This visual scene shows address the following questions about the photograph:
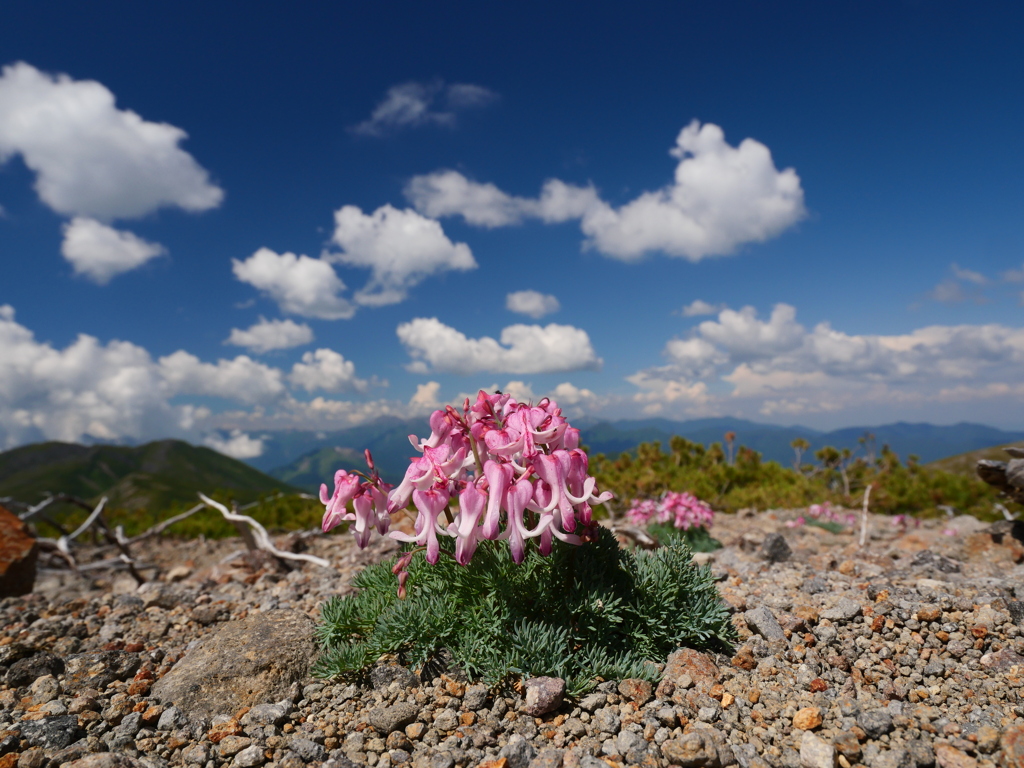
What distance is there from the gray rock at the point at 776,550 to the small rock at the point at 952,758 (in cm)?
436

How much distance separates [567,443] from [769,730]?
2.15 m

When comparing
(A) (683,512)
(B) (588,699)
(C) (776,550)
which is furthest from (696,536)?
(B) (588,699)

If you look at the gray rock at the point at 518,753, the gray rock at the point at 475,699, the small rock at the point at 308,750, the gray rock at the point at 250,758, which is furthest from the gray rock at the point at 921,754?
the gray rock at the point at 250,758

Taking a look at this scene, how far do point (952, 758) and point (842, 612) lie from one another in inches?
63.6

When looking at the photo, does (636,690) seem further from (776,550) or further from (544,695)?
(776,550)

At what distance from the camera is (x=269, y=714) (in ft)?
11.9

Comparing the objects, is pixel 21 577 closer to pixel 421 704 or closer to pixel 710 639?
pixel 421 704

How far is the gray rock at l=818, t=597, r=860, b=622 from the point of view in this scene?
4488 millimetres

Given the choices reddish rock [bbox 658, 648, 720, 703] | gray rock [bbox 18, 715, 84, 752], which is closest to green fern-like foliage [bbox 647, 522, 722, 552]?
reddish rock [bbox 658, 648, 720, 703]

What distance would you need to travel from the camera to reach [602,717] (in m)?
3.45

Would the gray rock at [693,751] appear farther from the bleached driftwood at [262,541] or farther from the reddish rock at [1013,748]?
the bleached driftwood at [262,541]

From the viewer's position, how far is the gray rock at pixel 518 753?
3129 millimetres

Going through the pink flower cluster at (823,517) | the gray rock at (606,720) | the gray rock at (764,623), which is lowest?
the pink flower cluster at (823,517)

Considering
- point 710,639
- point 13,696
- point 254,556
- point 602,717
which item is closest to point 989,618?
point 710,639
